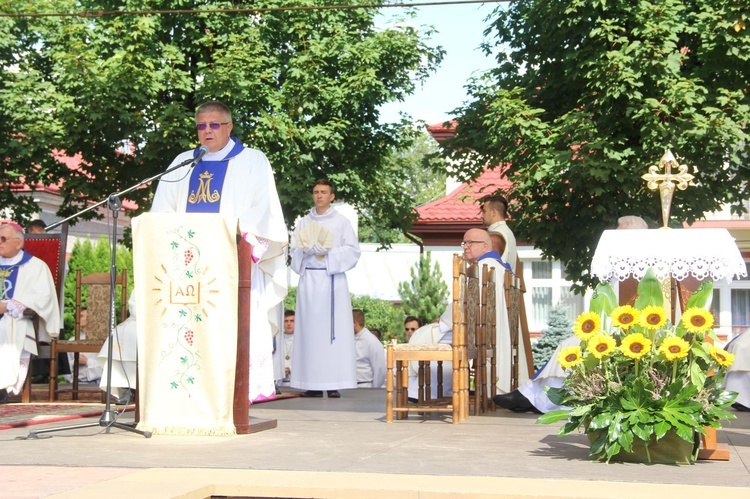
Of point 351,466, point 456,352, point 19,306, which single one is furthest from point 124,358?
point 351,466

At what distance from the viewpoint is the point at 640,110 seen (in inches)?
596

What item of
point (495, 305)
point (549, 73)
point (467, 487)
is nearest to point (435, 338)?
point (495, 305)

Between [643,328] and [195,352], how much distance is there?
2974mm

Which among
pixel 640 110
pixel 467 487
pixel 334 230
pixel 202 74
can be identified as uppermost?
pixel 202 74

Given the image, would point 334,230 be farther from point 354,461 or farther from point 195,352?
point 354,461

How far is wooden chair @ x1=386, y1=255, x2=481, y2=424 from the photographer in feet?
28.8

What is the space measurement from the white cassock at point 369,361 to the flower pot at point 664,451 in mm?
7739

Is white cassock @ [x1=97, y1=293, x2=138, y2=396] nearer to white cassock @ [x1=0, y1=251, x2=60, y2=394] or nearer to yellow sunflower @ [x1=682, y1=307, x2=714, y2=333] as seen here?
white cassock @ [x1=0, y1=251, x2=60, y2=394]

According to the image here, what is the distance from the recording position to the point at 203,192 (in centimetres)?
900

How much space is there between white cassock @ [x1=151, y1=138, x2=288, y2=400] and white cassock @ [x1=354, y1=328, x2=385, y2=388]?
17.3 feet

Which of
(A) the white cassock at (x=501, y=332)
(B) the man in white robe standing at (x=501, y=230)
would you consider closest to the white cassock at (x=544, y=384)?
(A) the white cassock at (x=501, y=332)

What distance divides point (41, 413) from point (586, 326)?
512 centimetres

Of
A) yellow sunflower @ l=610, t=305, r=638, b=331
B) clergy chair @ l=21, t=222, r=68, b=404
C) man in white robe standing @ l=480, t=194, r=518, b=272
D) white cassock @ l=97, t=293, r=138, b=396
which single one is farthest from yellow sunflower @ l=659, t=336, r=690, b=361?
clergy chair @ l=21, t=222, r=68, b=404

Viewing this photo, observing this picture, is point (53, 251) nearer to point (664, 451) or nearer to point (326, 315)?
point (326, 315)
